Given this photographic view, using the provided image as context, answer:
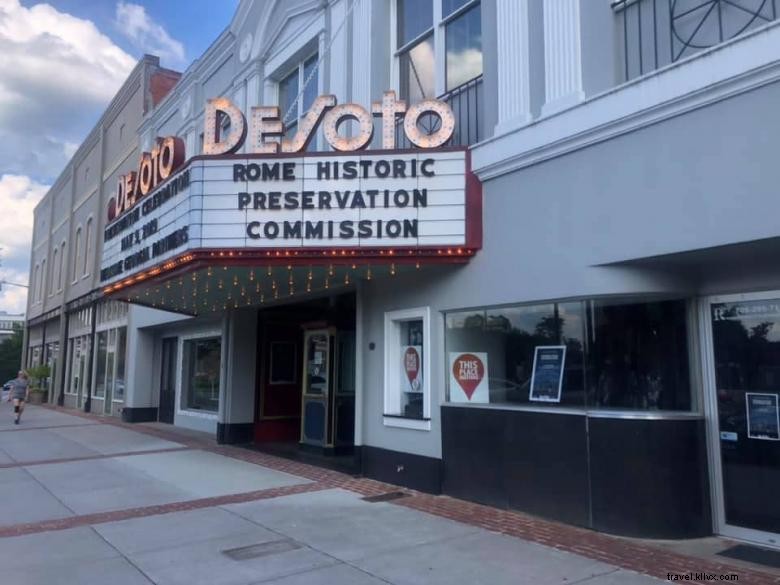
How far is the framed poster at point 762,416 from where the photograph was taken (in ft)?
21.8

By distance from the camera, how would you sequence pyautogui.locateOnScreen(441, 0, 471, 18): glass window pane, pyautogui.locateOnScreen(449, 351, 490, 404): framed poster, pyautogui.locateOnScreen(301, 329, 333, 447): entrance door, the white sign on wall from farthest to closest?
pyautogui.locateOnScreen(301, 329, 333, 447): entrance door → pyautogui.locateOnScreen(441, 0, 471, 18): glass window pane → the white sign on wall → pyautogui.locateOnScreen(449, 351, 490, 404): framed poster

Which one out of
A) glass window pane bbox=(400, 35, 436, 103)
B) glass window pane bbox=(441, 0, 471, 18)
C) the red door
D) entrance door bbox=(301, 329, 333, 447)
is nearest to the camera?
glass window pane bbox=(441, 0, 471, 18)

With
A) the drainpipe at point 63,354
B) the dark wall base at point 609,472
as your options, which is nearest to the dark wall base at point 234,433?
the dark wall base at point 609,472

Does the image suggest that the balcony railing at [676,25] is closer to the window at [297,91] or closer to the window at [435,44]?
the window at [435,44]

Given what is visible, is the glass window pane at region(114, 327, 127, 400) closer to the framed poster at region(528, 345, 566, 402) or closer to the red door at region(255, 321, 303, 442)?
the red door at region(255, 321, 303, 442)

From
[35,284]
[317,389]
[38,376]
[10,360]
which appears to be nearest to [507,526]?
[317,389]

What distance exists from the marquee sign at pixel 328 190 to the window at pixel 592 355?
1522 mm

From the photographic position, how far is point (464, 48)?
33.4 feet

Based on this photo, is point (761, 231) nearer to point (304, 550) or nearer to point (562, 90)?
point (562, 90)

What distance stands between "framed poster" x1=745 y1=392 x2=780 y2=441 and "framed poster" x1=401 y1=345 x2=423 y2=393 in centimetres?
437

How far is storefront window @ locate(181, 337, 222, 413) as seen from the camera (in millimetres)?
17984

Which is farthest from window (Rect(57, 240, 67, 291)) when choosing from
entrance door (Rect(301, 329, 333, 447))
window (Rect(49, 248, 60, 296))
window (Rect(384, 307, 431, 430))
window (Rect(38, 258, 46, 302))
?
window (Rect(384, 307, 431, 430))

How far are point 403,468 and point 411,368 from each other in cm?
142

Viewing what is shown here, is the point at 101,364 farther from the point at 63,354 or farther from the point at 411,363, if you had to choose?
the point at 411,363
